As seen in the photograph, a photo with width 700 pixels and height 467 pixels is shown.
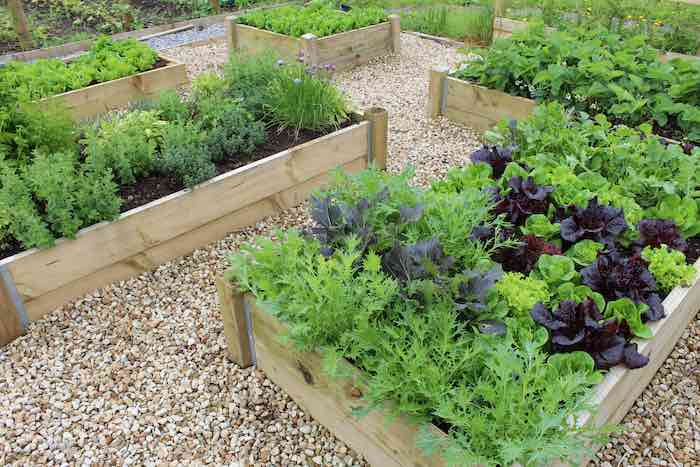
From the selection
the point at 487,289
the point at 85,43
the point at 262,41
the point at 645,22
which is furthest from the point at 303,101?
the point at 85,43

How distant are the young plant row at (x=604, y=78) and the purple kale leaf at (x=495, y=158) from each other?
1314 mm

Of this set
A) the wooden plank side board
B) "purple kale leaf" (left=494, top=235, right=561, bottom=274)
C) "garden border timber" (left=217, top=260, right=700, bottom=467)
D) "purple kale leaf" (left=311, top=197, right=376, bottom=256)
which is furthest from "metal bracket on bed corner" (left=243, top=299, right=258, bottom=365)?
"purple kale leaf" (left=494, top=235, right=561, bottom=274)

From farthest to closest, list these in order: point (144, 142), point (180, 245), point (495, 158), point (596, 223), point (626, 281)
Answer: point (144, 142)
point (180, 245)
point (495, 158)
point (596, 223)
point (626, 281)

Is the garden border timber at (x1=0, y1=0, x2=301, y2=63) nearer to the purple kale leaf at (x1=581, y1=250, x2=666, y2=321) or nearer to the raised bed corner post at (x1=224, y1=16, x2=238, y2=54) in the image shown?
the raised bed corner post at (x1=224, y1=16, x2=238, y2=54)

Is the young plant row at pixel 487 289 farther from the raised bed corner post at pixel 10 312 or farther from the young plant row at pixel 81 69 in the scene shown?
the young plant row at pixel 81 69

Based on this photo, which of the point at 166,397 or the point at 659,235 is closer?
the point at 166,397

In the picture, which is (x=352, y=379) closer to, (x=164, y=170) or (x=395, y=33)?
(x=164, y=170)

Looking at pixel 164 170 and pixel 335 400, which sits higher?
pixel 164 170

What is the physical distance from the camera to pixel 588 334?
2072mm

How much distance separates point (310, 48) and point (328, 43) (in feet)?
0.91

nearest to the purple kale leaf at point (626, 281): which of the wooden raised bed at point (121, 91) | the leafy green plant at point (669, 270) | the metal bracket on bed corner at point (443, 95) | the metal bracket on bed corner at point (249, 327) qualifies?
the leafy green plant at point (669, 270)

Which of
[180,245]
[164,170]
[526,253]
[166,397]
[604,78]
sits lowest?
[166,397]

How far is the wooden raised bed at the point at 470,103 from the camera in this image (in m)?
4.56

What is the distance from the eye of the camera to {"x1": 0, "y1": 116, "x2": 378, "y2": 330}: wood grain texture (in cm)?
285
